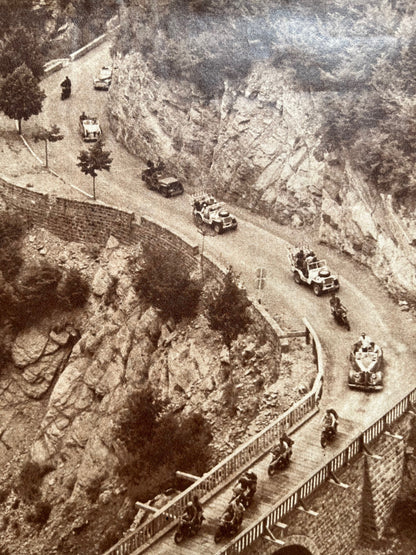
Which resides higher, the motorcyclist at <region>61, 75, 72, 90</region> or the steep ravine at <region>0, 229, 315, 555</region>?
the motorcyclist at <region>61, 75, 72, 90</region>

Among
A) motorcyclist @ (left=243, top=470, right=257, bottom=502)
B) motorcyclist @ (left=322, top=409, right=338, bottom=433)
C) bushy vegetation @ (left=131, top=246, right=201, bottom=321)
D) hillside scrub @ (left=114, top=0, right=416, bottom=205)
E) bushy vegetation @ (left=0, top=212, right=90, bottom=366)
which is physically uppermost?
hillside scrub @ (left=114, top=0, right=416, bottom=205)

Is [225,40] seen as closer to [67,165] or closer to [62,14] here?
[67,165]

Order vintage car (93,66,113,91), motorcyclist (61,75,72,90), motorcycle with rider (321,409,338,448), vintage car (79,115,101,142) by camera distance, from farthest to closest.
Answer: motorcyclist (61,75,72,90) → vintage car (93,66,113,91) → vintage car (79,115,101,142) → motorcycle with rider (321,409,338,448)

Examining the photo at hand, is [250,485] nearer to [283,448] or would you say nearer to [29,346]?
[283,448]

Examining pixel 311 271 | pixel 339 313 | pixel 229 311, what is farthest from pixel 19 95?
pixel 339 313

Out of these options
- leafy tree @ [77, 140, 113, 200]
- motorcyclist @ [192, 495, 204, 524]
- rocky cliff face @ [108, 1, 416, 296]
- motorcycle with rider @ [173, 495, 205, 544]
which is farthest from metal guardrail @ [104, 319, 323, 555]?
leafy tree @ [77, 140, 113, 200]

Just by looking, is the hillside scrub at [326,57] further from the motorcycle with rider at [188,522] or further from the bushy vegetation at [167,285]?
the motorcycle with rider at [188,522]

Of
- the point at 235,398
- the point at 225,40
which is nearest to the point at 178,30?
the point at 225,40

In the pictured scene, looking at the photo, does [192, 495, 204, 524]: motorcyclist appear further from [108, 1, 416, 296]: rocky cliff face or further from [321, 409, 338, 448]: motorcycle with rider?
[108, 1, 416, 296]: rocky cliff face
